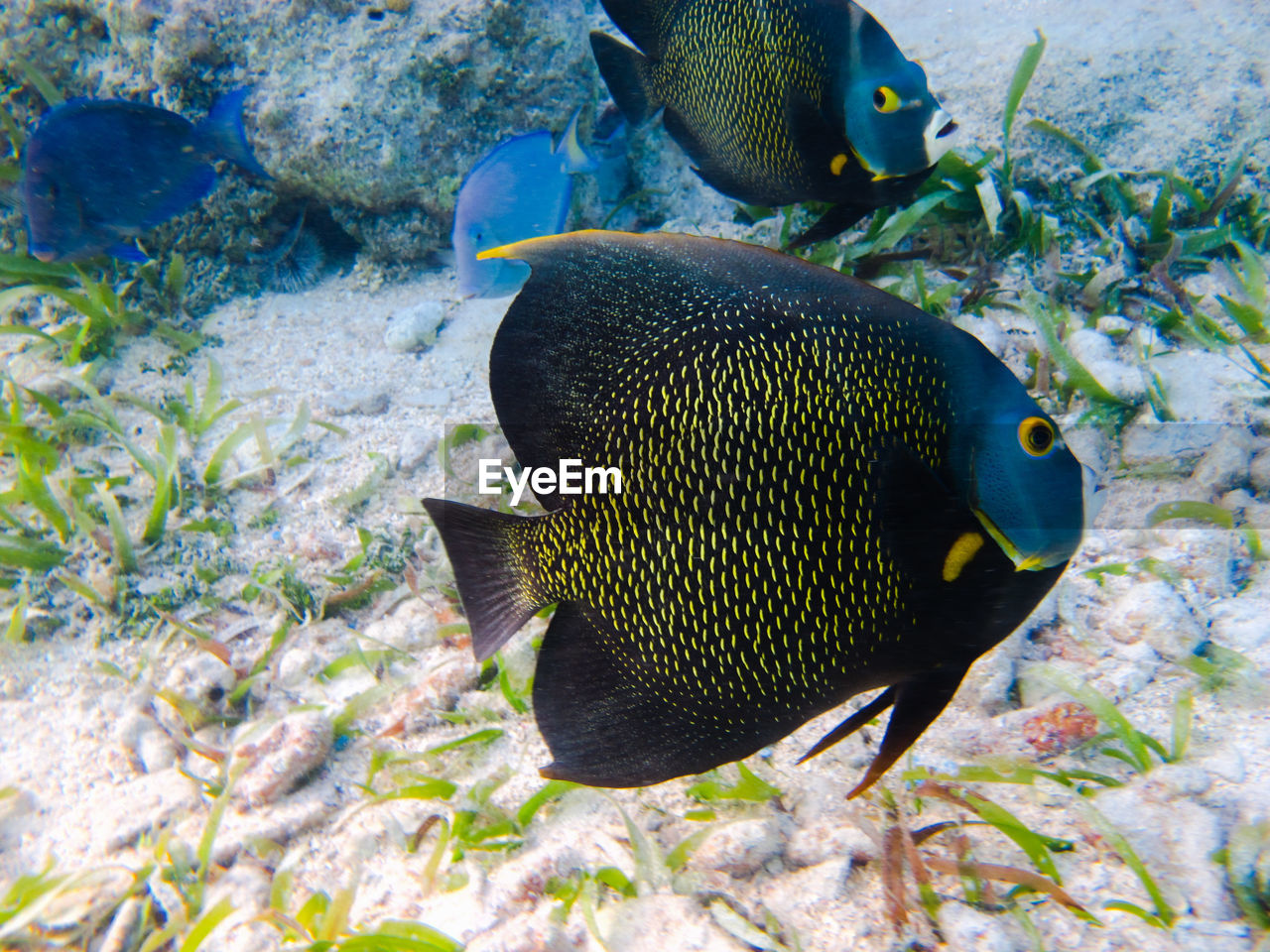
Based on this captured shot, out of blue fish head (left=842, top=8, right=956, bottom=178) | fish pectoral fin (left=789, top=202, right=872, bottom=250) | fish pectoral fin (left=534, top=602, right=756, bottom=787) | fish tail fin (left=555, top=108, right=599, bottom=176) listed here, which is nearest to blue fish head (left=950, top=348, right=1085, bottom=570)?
fish pectoral fin (left=534, top=602, right=756, bottom=787)

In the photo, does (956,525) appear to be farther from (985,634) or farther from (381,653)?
(381,653)

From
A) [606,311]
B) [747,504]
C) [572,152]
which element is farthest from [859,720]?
[572,152]

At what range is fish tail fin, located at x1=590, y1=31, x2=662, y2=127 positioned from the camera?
2.52 meters

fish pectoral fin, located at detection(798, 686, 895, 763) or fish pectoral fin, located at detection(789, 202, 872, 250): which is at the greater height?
fish pectoral fin, located at detection(789, 202, 872, 250)

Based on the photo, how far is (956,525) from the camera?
3.29 ft

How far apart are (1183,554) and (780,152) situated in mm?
1774

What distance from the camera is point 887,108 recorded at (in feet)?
6.45

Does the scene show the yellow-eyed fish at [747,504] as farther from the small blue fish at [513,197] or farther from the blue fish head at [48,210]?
the blue fish head at [48,210]

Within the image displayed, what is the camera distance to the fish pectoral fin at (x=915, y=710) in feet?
3.69

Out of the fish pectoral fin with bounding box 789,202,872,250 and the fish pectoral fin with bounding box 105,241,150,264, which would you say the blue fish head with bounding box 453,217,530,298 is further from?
the fish pectoral fin with bounding box 105,241,150,264

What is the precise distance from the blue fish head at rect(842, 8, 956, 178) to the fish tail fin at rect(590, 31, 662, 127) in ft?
2.79

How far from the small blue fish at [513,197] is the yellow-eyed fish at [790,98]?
46 centimetres

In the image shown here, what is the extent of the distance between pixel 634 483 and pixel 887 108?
5.38ft

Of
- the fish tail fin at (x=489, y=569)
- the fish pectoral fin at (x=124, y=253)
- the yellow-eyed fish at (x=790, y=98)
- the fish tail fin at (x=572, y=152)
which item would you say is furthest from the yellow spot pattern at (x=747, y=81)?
the fish pectoral fin at (x=124, y=253)
